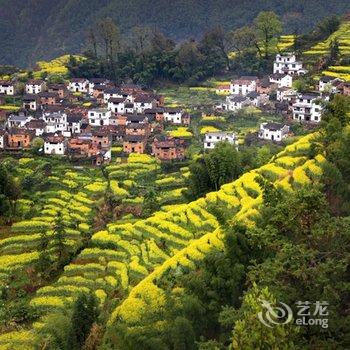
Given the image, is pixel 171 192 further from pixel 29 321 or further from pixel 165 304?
pixel 165 304

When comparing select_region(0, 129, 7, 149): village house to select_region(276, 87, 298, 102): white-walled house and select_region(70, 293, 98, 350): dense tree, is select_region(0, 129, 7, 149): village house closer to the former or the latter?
select_region(276, 87, 298, 102): white-walled house

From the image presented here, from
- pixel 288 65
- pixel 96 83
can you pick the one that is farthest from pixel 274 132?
pixel 96 83

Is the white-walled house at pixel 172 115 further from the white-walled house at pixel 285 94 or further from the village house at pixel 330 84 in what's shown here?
the village house at pixel 330 84

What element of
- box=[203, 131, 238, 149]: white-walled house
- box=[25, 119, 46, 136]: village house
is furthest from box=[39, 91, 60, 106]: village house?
box=[203, 131, 238, 149]: white-walled house

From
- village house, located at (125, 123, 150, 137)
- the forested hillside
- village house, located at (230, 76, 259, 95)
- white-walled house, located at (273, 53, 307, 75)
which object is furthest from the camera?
the forested hillside

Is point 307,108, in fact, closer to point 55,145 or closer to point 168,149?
point 168,149

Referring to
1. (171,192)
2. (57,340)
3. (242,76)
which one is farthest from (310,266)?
(242,76)
